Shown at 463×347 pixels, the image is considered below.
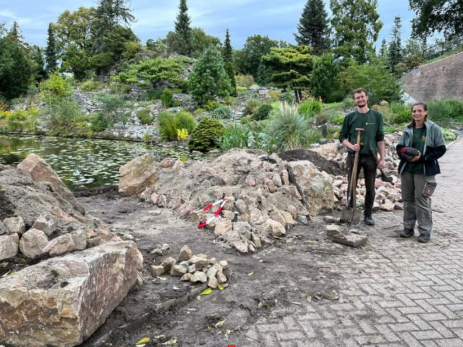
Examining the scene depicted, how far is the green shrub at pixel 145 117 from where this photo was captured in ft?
77.0

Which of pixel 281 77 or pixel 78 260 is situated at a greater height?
pixel 281 77

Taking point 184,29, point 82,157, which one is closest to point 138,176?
point 82,157

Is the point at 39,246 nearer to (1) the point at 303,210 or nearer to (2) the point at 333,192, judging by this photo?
(1) the point at 303,210

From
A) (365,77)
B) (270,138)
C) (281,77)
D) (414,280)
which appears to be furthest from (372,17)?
(414,280)

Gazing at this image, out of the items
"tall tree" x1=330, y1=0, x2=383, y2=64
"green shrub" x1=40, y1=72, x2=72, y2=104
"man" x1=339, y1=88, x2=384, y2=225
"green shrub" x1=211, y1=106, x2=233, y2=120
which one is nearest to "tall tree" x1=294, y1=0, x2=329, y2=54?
"tall tree" x1=330, y1=0, x2=383, y2=64

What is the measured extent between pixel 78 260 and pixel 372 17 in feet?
135

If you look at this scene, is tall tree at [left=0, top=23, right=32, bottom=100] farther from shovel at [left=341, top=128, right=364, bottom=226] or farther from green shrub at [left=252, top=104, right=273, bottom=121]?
shovel at [left=341, top=128, right=364, bottom=226]

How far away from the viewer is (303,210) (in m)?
5.57

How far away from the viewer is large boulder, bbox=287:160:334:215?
582 centimetres

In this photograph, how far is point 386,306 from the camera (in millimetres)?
2955

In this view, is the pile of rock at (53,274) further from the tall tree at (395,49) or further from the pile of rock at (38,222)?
the tall tree at (395,49)

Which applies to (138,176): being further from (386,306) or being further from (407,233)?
(386,306)

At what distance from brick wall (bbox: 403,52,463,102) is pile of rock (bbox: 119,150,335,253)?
2562cm

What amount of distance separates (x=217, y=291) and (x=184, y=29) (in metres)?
45.1
